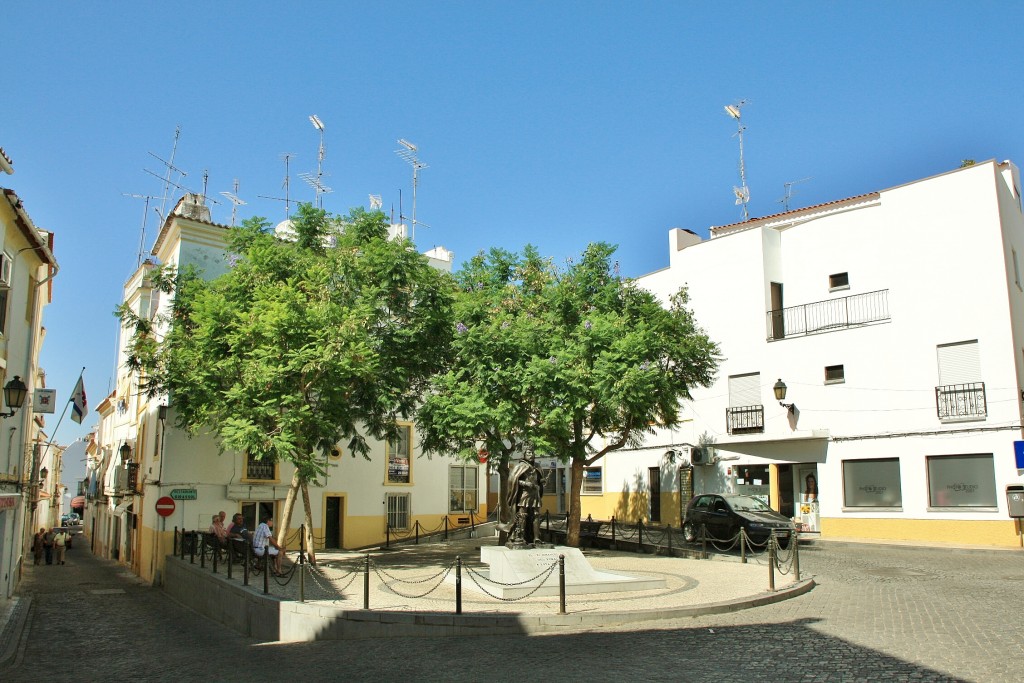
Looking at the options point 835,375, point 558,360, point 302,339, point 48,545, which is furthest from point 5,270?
point 835,375

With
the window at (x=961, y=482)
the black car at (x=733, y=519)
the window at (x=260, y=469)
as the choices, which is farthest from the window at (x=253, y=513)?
the window at (x=961, y=482)

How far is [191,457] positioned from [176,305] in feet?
15.9

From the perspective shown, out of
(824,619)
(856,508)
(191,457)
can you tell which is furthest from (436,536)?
(824,619)

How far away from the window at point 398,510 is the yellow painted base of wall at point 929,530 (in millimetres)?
12973

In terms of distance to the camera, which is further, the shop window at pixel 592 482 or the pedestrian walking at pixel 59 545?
the shop window at pixel 592 482

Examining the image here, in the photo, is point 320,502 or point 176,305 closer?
point 176,305

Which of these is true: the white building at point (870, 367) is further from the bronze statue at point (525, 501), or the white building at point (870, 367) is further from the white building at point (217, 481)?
the bronze statue at point (525, 501)

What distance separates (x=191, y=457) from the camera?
2262 cm

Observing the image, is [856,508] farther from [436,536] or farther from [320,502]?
[320,502]

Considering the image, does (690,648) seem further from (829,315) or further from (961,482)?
(829,315)

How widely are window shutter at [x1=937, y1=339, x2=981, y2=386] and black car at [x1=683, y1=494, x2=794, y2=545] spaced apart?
6.40 meters

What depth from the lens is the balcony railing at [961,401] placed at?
22328 millimetres

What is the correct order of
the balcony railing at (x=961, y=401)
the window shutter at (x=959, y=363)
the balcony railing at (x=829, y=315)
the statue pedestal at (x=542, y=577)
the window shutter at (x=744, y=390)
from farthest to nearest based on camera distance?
the window shutter at (x=744, y=390)
the balcony railing at (x=829, y=315)
the window shutter at (x=959, y=363)
the balcony railing at (x=961, y=401)
the statue pedestal at (x=542, y=577)

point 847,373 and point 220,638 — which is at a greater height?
point 847,373
